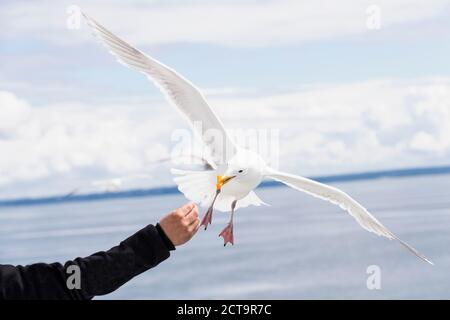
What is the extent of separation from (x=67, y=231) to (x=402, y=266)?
8768 millimetres

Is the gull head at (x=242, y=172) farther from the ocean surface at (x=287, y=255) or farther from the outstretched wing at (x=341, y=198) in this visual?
the ocean surface at (x=287, y=255)

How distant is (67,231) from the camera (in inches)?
734

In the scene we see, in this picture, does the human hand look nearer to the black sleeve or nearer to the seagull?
the black sleeve

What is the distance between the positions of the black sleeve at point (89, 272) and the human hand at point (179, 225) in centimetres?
1

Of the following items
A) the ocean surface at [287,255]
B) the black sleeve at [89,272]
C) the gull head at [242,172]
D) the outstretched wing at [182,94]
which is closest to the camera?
the black sleeve at [89,272]

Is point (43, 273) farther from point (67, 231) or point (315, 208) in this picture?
point (315, 208)

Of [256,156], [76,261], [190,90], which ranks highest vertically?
[190,90]

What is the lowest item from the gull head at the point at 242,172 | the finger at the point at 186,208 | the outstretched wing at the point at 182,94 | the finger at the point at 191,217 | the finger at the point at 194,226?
the finger at the point at 194,226

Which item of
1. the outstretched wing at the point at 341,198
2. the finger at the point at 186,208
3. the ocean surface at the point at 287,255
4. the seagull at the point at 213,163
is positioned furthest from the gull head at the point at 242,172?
the ocean surface at the point at 287,255

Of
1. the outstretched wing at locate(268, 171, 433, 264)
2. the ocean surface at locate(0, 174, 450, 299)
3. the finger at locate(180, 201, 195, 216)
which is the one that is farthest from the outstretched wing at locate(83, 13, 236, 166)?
the ocean surface at locate(0, 174, 450, 299)

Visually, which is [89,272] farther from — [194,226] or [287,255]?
[287,255]

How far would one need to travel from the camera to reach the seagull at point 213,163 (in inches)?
80.7

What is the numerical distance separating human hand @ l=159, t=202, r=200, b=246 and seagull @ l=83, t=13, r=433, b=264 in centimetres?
56

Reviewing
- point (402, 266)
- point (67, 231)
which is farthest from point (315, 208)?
point (402, 266)
